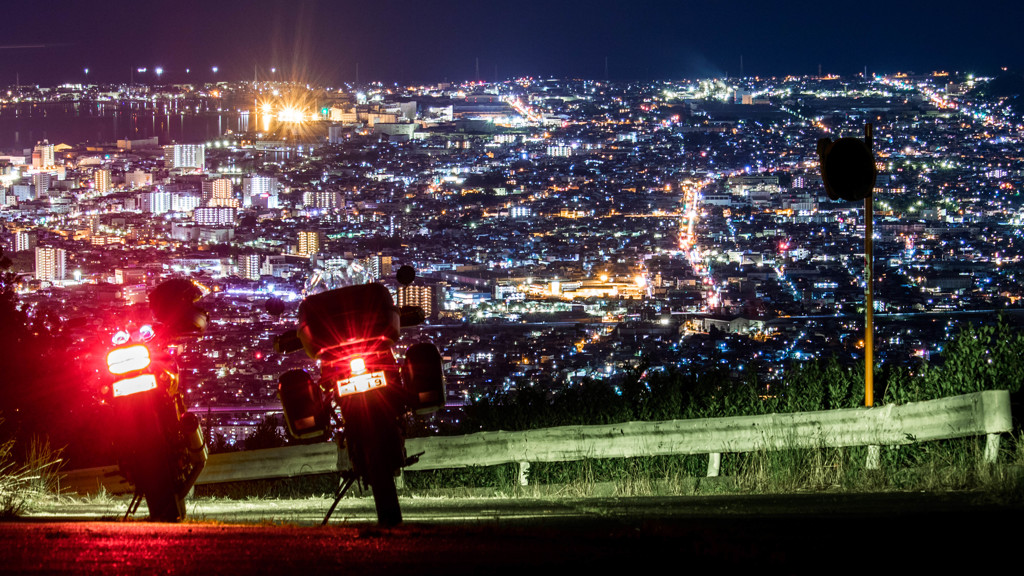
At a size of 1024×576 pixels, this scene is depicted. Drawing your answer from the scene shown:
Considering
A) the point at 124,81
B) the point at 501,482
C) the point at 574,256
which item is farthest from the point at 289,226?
the point at 124,81

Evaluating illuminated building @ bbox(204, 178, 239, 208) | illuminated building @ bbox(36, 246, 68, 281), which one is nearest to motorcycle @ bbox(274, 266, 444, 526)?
illuminated building @ bbox(36, 246, 68, 281)

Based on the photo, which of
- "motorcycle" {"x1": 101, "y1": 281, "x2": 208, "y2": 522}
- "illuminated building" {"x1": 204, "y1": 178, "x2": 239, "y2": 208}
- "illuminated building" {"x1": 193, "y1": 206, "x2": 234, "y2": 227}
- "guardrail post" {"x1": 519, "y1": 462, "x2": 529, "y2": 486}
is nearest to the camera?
"motorcycle" {"x1": 101, "y1": 281, "x2": 208, "y2": 522}

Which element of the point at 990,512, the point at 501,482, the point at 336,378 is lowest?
the point at 501,482

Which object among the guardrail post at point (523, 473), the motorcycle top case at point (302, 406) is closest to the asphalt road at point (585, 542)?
the motorcycle top case at point (302, 406)

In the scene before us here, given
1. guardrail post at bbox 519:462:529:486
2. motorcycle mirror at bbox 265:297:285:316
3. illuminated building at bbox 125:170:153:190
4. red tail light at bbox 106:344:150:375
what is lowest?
guardrail post at bbox 519:462:529:486

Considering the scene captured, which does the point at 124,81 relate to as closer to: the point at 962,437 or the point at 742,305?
the point at 742,305

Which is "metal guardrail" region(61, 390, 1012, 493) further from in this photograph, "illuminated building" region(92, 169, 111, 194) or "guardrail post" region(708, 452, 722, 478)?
"illuminated building" region(92, 169, 111, 194)

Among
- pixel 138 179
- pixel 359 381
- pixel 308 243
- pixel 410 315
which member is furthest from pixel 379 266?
pixel 138 179
